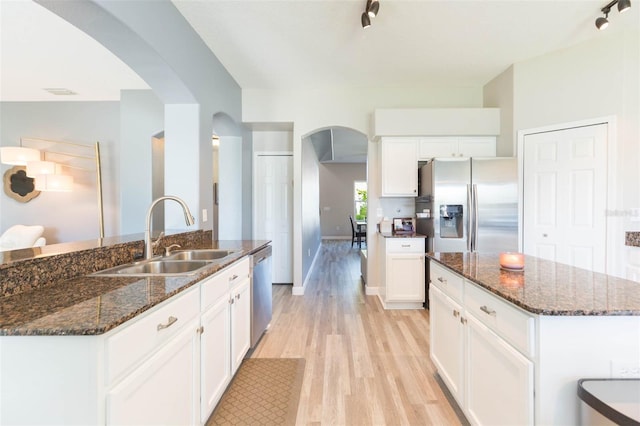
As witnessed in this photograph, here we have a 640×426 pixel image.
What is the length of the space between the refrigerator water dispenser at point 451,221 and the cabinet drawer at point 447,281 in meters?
1.48

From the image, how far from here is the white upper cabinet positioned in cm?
361

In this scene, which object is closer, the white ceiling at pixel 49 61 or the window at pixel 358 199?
the white ceiling at pixel 49 61

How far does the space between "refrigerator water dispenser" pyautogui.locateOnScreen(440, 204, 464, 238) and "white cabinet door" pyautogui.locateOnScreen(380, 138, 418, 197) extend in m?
0.46

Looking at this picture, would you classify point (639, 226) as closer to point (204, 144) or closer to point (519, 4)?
point (519, 4)

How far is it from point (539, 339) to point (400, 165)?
2.85 meters

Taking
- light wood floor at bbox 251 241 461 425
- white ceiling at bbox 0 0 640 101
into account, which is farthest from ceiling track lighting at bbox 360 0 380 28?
light wood floor at bbox 251 241 461 425

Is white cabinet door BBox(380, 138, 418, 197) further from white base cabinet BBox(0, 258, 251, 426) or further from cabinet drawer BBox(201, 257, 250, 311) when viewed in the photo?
white base cabinet BBox(0, 258, 251, 426)

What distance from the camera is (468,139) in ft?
11.8

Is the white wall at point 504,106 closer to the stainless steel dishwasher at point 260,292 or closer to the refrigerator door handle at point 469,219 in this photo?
the refrigerator door handle at point 469,219

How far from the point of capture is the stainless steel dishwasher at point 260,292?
2326 millimetres

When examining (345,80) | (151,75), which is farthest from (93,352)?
(345,80)

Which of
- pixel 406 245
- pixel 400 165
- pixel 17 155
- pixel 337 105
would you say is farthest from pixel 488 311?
pixel 17 155

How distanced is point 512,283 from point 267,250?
1968mm

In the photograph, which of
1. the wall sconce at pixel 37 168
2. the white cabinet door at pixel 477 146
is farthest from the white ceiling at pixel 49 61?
the white cabinet door at pixel 477 146
